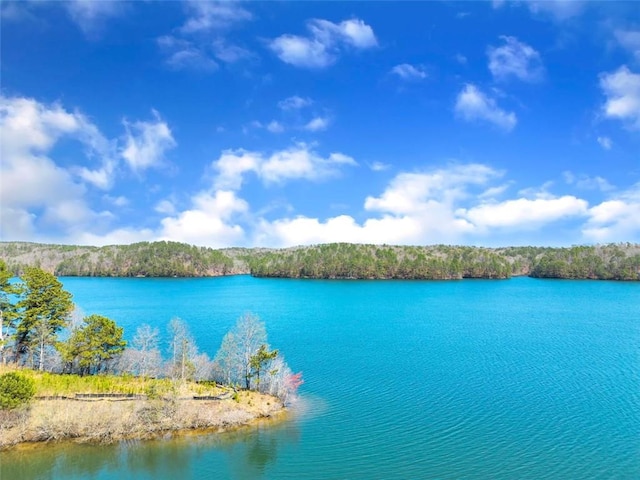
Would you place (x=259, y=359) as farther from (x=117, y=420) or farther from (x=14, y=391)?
(x=14, y=391)

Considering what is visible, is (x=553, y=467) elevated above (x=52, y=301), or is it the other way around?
(x=52, y=301)

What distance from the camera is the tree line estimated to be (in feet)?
124

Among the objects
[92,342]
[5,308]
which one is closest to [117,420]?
[92,342]

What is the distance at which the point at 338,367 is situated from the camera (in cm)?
4762

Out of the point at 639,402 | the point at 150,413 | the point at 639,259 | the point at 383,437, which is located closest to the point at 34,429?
the point at 150,413

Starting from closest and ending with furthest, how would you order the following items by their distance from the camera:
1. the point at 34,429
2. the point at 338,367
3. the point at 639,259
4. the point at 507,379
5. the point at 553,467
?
the point at 553,467
the point at 34,429
the point at 507,379
the point at 338,367
the point at 639,259

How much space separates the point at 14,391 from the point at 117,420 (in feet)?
21.0

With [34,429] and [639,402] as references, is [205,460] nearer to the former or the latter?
[34,429]

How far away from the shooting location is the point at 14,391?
1118 inches

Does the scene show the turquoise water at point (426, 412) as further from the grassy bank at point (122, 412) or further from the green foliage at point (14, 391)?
the green foliage at point (14, 391)

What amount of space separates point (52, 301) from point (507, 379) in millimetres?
43038

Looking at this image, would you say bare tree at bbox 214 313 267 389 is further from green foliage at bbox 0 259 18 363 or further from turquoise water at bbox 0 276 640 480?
green foliage at bbox 0 259 18 363

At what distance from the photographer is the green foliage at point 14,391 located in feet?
92.5

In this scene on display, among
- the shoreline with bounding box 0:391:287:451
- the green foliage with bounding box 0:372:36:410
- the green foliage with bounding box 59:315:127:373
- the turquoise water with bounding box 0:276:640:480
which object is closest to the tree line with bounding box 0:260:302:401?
the green foliage with bounding box 59:315:127:373
